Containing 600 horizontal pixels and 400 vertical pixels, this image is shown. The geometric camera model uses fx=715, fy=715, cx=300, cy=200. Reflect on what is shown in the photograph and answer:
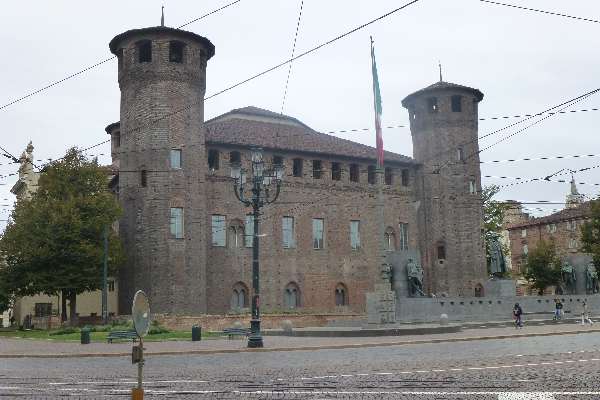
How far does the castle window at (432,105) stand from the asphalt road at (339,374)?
1284 inches

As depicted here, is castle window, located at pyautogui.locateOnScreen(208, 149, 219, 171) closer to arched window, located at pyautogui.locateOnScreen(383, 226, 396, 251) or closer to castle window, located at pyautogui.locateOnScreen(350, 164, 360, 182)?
castle window, located at pyautogui.locateOnScreen(350, 164, 360, 182)

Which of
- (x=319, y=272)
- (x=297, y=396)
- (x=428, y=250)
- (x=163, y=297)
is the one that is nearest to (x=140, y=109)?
(x=163, y=297)

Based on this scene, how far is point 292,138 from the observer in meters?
48.2

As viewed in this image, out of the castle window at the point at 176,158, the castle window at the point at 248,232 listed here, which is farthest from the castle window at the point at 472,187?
the castle window at the point at 176,158

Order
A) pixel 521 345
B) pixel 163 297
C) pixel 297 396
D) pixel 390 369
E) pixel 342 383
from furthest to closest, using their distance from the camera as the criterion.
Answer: pixel 163 297 < pixel 521 345 < pixel 390 369 < pixel 342 383 < pixel 297 396

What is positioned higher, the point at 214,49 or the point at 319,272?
the point at 214,49

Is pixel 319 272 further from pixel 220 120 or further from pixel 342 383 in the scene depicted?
pixel 342 383

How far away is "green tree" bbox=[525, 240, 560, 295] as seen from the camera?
212 feet

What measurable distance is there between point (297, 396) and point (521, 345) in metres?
11.9

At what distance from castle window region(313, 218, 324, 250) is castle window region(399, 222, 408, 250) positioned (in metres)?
6.56

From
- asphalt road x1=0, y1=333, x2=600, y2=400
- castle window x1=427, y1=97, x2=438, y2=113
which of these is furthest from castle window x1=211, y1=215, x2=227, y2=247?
asphalt road x1=0, y1=333, x2=600, y2=400

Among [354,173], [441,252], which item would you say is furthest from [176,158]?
[441,252]

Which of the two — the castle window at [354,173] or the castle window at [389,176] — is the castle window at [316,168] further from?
the castle window at [389,176]

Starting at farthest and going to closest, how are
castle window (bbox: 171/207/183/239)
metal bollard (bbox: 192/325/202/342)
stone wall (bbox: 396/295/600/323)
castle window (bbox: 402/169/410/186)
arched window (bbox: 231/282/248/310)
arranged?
1. castle window (bbox: 402/169/410/186)
2. arched window (bbox: 231/282/248/310)
3. castle window (bbox: 171/207/183/239)
4. stone wall (bbox: 396/295/600/323)
5. metal bollard (bbox: 192/325/202/342)
